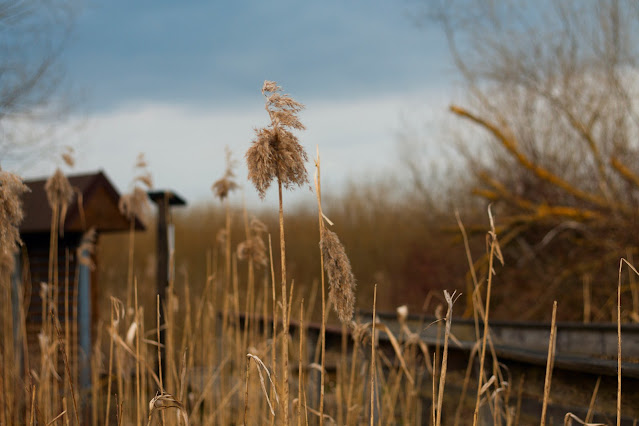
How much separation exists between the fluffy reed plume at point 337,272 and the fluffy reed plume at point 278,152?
0.13m

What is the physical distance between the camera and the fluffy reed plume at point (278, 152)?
45.6 inches

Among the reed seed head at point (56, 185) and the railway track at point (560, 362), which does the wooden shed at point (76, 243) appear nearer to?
the railway track at point (560, 362)

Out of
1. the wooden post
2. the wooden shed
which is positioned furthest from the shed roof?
the wooden post

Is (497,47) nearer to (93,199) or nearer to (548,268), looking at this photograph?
(548,268)

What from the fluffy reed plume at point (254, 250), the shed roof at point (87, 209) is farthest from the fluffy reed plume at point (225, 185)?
the shed roof at point (87, 209)

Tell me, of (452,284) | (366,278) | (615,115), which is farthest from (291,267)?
(615,115)

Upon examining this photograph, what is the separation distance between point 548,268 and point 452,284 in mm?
2081

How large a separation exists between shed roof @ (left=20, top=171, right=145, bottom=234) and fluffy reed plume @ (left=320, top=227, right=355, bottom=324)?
4.84m

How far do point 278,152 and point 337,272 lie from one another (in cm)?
25

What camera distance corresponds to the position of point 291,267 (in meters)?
9.29

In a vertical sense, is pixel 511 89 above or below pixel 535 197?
above

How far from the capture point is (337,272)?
1.09 metres

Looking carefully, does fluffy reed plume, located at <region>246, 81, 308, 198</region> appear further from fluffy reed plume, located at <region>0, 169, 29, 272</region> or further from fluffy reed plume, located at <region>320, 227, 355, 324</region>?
fluffy reed plume, located at <region>0, 169, 29, 272</region>

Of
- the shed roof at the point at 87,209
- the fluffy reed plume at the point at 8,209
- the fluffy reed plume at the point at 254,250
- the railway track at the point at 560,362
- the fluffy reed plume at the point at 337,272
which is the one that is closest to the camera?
the fluffy reed plume at the point at 337,272
